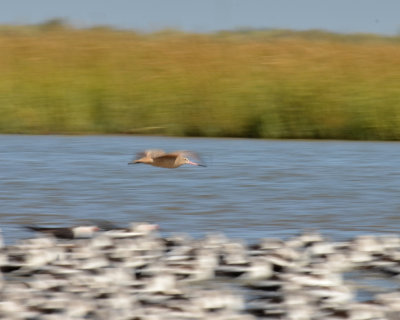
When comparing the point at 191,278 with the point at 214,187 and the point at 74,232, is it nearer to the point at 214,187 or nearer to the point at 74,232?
the point at 74,232

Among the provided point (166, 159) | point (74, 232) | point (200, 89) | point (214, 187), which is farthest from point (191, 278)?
point (200, 89)

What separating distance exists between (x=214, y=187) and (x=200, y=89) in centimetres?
442

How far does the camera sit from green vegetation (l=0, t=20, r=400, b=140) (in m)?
10.8

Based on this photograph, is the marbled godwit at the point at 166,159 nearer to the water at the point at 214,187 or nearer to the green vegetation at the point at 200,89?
the water at the point at 214,187

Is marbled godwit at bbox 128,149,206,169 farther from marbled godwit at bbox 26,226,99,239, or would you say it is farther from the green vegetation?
the green vegetation

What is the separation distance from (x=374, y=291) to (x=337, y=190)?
2856 mm

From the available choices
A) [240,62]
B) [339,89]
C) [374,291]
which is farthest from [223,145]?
[374,291]

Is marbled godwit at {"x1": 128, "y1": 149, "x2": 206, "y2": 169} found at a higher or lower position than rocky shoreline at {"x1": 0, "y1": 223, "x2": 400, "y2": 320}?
higher

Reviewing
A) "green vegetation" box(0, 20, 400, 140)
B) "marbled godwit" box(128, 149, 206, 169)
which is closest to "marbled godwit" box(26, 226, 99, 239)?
"marbled godwit" box(128, 149, 206, 169)

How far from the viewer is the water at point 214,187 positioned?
579 centimetres

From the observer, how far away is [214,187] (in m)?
7.17

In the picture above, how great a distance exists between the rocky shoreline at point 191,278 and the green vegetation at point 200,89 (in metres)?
6.03

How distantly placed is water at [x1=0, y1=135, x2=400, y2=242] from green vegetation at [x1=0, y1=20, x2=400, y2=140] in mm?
629

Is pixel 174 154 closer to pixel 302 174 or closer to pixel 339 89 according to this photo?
pixel 302 174
